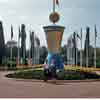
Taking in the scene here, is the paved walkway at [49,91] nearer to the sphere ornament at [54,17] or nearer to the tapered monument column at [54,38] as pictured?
the tapered monument column at [54,38]

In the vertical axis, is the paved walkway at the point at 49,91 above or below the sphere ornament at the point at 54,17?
below

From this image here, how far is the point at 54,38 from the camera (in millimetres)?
32719

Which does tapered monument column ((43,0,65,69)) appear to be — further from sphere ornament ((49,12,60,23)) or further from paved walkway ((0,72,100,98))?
paved walkway ((0,72,100,98))

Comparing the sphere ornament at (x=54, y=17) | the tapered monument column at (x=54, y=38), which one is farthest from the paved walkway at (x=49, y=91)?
the sphere ornament at (x=54, y=17)

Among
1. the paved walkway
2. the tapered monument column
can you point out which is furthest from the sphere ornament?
the paved walkway

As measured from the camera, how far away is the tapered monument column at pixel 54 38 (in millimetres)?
31969

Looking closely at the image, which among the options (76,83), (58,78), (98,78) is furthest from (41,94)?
(98,78)

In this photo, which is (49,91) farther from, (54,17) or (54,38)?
(54,38)

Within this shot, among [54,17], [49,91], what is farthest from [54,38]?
[49,91]

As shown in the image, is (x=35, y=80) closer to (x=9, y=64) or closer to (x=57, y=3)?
(x=57, y=3)

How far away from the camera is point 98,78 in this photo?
2384 centimetres

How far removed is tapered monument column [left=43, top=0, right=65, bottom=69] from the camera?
31969 millimetres

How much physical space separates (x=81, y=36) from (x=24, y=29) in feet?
30.7

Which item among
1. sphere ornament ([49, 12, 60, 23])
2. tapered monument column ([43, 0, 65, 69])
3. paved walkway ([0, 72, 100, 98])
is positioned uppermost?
sphere ornament ([49, 12, 60, 23])
